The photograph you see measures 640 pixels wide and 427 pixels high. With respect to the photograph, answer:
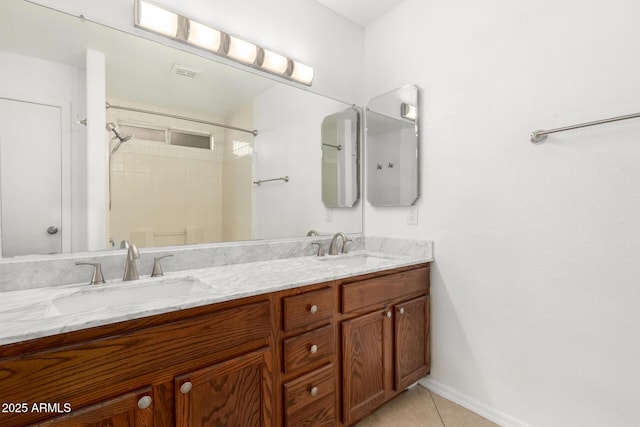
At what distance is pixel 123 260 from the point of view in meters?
1.29

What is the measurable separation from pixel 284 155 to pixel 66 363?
138cm

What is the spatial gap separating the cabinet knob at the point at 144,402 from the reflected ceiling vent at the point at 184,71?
4.44ft

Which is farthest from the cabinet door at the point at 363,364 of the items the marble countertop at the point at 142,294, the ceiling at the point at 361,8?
the ceiling at the point at 361,8

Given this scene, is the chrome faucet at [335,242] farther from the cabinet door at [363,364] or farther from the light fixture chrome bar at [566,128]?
the light fixture chrome bar at [566,128]

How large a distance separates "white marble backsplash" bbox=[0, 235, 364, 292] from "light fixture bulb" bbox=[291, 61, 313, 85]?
999mm

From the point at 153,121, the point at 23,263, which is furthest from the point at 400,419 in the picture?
the point at 153,121

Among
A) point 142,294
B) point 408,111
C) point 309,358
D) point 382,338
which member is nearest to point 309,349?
point 309,358

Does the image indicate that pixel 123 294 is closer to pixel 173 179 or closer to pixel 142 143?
pixel 173 179

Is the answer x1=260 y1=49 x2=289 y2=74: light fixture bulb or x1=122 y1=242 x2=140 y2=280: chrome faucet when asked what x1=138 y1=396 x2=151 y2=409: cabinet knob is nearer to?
x1=122 y1=242 x2=140 y2=280: chrome faucet

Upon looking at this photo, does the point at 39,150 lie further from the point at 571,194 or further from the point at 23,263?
the point at 571,194

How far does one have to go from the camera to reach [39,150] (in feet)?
3.83

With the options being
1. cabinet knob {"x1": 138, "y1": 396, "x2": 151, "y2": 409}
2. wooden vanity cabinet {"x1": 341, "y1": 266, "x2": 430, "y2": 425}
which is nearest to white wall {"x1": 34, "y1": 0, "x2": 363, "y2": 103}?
wooden vanity cabinet {"x1": 341, "y1": 266, "x2": 430, "y2": 425}

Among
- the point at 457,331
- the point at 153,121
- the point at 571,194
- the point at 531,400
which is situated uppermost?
the point at 153,121

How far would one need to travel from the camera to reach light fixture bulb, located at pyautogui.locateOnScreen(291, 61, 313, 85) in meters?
1.87
